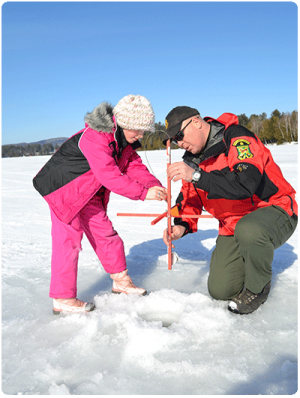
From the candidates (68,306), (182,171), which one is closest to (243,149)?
(182,171)

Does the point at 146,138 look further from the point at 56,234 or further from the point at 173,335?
the point at 173,335

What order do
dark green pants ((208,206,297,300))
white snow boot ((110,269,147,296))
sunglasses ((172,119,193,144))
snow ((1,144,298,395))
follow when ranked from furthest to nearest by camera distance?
1. white snow boot ((110,269,147,296))
2. sunglasses ((172,119,193,144))
3. dark green pants ((208,206,297,300))
4. snow ((1,144,298,395))

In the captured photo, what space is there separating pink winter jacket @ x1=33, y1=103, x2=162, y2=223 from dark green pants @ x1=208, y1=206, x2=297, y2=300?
0.82m

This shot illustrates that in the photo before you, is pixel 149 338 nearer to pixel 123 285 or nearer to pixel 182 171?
pixel 123 285

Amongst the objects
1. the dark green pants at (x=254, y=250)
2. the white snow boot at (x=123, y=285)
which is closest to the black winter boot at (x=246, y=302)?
the dark green pants at (x=254, y=250)

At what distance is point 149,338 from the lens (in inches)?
Answer: 72.1

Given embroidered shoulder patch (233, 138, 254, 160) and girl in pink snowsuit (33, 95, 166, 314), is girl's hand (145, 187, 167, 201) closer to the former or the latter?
girl in pink snowsuit (33, 95, 166, 314)

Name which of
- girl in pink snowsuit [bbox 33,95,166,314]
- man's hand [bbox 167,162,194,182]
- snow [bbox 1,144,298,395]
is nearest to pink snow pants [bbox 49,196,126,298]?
girl in pink snowsuit [bbox 33,95,166,314]

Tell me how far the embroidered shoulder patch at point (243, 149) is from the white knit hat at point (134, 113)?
668 millimetres

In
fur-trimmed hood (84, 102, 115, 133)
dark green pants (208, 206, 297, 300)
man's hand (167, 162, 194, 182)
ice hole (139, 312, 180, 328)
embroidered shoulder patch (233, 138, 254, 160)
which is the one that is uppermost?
fur-trimmed hood (84, 102, 115, 133)

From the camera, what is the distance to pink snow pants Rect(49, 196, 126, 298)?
224cm

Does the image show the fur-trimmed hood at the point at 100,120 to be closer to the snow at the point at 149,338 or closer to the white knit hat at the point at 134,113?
the white knit hat at the point at 134,113

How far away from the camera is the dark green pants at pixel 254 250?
2088 millimetres

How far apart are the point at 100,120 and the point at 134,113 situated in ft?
0.82
